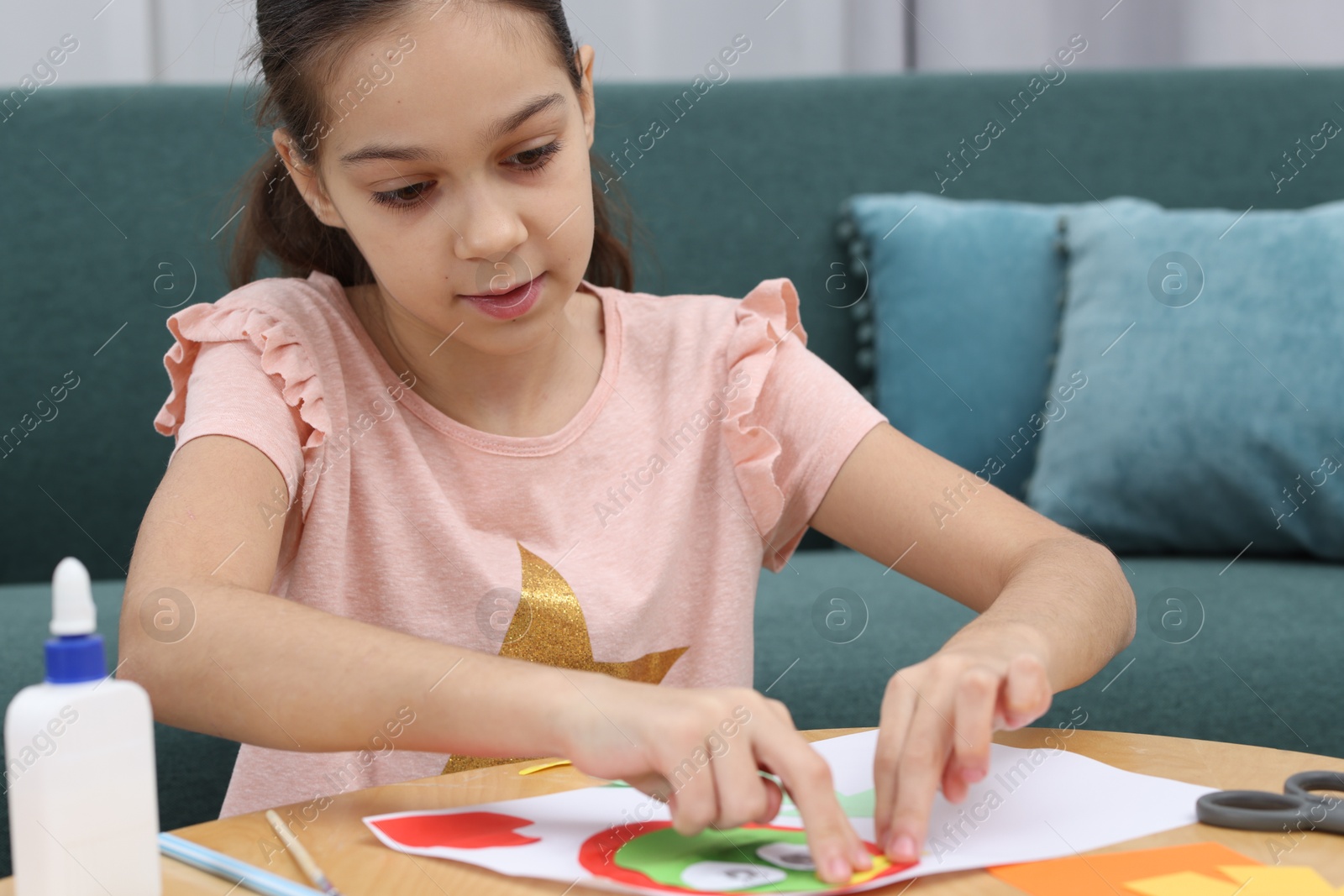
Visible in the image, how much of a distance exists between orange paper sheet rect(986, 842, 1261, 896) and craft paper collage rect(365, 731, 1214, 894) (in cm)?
1

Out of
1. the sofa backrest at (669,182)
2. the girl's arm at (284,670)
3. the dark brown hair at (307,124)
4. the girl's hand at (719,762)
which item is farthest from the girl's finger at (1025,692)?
the sofa backrest at (669,182)

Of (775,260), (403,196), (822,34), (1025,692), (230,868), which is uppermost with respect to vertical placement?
(822,34)

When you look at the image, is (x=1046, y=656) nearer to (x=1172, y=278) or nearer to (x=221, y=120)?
(x=1172, y=278)

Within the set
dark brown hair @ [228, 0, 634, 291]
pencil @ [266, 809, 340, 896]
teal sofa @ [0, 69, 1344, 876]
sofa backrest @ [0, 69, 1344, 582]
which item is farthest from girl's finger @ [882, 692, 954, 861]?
sofa backrest @ [0, 69, 1344, 582]

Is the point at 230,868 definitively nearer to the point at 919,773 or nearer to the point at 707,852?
the point at 707,852

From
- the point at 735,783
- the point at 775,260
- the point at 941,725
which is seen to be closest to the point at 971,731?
the point at 941,725

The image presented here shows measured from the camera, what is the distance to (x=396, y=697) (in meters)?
0.63

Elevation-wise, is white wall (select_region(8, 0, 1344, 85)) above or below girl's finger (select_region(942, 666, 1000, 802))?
above

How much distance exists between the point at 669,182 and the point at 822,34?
746 mm

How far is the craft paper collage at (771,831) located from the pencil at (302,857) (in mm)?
39

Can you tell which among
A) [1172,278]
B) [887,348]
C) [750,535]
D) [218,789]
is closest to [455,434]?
[750,535]

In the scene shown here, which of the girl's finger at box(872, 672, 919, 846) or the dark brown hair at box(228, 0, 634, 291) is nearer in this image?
the girl's finger at box(872, 672, 919, 846)

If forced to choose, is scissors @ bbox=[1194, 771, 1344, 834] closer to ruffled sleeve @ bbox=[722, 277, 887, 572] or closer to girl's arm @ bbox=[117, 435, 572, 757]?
girl's arm @ bbox=[117, 435, 572, 757]

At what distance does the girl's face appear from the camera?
80 cm
